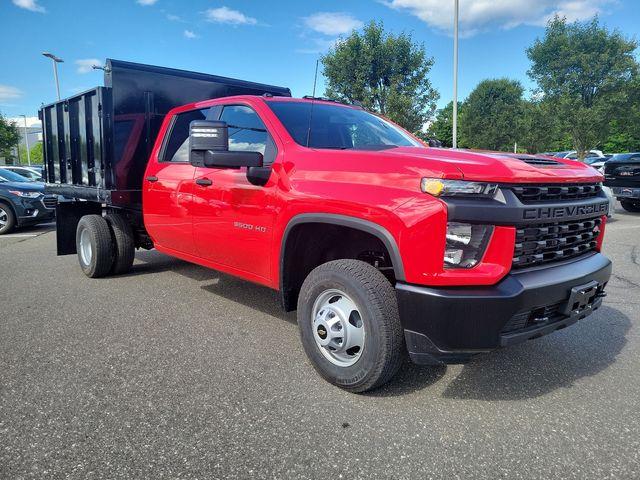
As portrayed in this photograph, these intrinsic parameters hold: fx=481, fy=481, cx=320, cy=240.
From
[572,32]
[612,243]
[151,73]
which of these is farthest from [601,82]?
[151,73]

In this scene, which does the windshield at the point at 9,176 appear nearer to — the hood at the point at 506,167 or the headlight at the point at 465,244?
the hood at the point at 506,167

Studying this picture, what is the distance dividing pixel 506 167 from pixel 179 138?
325 cm

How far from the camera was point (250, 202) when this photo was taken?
11.4 feet

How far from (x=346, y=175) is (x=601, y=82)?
25.6m

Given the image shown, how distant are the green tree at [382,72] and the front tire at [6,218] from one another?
13.1m

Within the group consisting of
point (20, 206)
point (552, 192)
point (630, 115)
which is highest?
point (630, 115)

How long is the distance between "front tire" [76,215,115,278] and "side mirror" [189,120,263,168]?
2.92 m

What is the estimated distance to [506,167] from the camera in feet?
8.09

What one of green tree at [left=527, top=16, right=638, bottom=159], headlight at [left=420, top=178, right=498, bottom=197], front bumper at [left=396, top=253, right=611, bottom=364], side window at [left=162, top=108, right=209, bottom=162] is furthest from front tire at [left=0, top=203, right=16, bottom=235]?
green tree at [left=527, top=16, right=638, bottom=159]

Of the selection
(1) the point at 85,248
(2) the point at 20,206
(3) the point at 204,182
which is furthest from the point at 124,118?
A: (2) the point at 20,206

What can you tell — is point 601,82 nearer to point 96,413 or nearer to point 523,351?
point 523,351

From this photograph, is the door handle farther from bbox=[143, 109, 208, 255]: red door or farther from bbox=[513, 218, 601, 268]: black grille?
bbox=[513, 218, 601, 268]: black grille

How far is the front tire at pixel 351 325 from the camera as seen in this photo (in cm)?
263

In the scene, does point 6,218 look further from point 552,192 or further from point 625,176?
point 625,176
